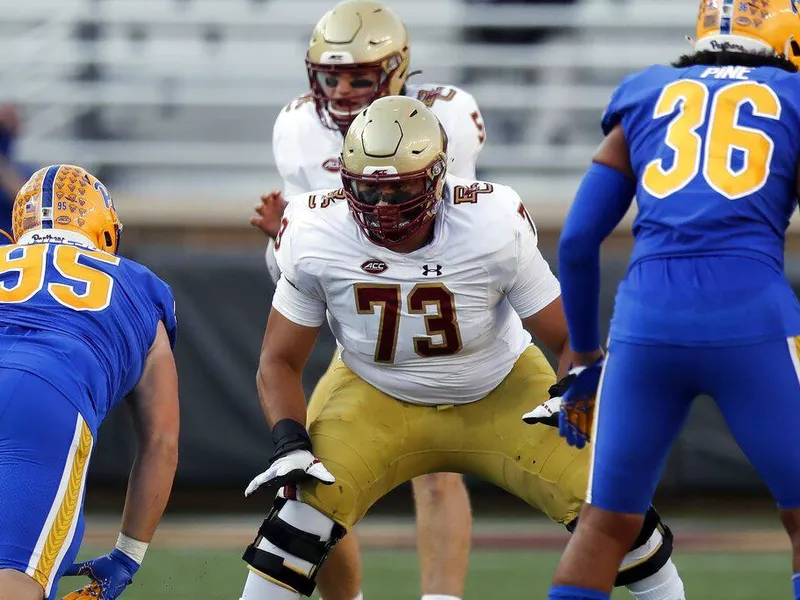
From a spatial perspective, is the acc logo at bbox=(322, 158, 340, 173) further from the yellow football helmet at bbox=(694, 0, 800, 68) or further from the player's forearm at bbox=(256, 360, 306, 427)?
the yellow football helmet at bbox=(694, 0, 800, 68)

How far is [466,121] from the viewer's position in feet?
14.8

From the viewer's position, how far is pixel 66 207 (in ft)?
11.4

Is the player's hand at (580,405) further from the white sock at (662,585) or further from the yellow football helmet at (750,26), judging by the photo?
the yellow football helmet at (750,26)

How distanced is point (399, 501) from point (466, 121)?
283cm

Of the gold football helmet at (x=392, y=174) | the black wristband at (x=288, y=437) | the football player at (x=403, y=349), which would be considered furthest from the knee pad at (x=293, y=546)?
the gold football helmet at (x=392, y=174)

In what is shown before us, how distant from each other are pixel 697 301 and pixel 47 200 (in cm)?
161

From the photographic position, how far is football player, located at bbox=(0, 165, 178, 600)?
2996 millimetres

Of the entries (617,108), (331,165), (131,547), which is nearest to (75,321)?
(131,547)

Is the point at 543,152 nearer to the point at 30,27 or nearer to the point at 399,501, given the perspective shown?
the point at 399,501

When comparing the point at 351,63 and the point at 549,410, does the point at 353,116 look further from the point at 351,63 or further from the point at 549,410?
the point at 549,410

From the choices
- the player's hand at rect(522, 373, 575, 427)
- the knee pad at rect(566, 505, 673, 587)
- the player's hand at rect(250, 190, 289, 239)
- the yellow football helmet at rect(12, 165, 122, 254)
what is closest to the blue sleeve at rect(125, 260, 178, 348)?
the yellow football helmet at rect(12, 165, 122, 254)

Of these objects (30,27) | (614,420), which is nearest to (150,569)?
(614,420)

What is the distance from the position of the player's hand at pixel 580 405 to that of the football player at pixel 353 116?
104 cm

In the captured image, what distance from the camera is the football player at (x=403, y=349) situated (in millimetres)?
3457
